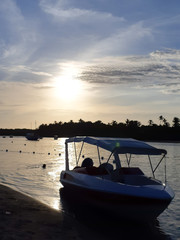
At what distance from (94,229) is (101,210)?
68.5 inches

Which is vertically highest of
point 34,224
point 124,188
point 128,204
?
point 124,188

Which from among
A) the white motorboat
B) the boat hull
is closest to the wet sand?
the boat hull

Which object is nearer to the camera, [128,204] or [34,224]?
[34,224]

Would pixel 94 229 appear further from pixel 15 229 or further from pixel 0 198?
pixel 0 198

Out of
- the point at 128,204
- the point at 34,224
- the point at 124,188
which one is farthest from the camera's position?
the point at 124,188

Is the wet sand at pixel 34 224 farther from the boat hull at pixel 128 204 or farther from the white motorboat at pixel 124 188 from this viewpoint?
the white motorboat at pixel 124 188

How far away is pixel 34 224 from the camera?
11.0 metres

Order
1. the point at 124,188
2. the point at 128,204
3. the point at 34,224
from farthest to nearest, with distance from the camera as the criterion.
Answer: the point at 124,188 → the point at 128,204 → the point at 34,224

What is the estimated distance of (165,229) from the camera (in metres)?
12.9

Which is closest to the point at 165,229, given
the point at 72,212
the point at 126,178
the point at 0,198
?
A: the point at 126,178

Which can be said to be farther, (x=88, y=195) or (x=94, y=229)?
(x=88, y=195)

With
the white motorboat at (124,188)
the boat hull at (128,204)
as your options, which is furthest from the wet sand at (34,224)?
the white motorboat at (124,188)

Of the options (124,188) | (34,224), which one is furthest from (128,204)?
(34,224)

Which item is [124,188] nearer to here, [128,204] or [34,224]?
[128,204]
